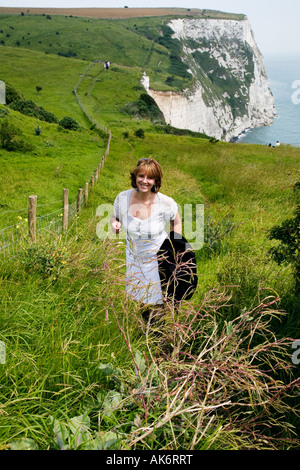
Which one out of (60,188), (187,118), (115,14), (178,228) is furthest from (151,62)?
(178,228)

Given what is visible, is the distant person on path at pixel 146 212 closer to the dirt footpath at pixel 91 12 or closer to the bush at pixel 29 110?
→ the bush at pixel 29 110

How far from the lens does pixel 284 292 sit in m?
4.32

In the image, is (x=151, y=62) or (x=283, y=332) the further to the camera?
(x=151, y=62)

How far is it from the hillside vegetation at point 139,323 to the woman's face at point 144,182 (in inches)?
32.3

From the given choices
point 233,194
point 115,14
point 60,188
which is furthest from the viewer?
point 115,14

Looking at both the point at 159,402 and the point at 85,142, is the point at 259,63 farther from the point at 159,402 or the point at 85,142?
the point at 159,402

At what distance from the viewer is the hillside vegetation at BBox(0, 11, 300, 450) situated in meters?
1.88

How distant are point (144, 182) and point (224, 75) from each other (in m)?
181

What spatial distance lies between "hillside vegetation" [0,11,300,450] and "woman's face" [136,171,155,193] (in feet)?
2.69

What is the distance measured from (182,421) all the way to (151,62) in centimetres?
14201

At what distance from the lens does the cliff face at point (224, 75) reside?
12594cm
